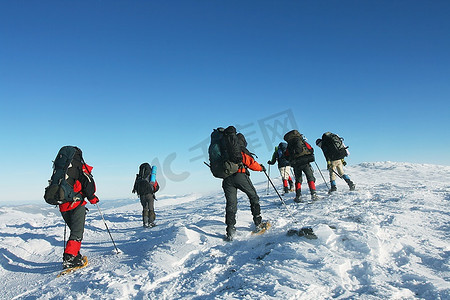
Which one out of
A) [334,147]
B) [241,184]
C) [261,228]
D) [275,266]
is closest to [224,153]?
[241,184]

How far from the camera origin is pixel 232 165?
18.0 ft

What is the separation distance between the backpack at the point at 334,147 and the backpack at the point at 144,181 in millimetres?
6656

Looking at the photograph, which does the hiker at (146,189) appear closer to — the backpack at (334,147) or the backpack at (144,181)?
the backpack at (144,181)

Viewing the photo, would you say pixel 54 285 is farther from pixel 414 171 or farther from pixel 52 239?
pixel 414 171

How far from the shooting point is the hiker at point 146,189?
29.7ft

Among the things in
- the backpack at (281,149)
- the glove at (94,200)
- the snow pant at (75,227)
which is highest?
the backpack at (281,149)

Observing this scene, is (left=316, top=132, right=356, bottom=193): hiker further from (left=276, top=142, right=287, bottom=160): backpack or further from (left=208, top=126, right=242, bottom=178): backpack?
(left=208, top=126, right=242, bottom=178): backpack

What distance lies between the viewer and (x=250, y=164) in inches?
227

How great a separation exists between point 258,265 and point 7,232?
11.0 metres

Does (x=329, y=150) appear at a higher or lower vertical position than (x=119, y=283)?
higher

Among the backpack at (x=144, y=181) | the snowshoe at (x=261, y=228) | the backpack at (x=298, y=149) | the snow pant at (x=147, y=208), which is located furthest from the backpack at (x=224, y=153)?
the snow pant at (x=147, y=208)

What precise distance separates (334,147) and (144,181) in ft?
23.0

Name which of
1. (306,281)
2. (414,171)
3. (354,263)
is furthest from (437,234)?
(414,171)

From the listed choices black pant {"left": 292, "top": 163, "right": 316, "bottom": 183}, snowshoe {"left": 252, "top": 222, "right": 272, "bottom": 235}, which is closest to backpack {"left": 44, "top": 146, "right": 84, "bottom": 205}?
snowshoe {"left": 252, "top": 222, "right": 272, "bottom": 235}
